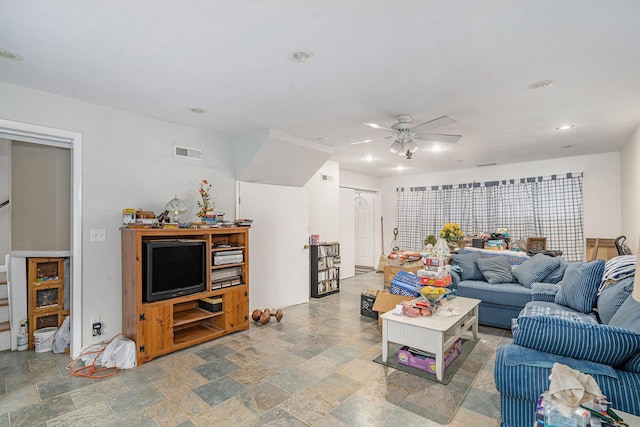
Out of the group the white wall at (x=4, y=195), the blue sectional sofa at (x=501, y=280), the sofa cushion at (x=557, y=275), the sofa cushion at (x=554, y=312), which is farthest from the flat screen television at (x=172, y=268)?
the sofa cushion at (x=557, y=275)

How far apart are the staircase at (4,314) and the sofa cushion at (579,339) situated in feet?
15.1

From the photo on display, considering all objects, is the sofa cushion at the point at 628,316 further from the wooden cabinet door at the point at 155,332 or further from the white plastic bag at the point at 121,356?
the white plastic bag at the point at 121,356

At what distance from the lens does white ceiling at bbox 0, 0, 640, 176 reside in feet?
5.66

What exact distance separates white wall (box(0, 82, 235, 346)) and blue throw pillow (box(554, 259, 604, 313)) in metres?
4.24

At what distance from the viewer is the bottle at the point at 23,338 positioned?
3236 millimetres

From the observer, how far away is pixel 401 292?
3621 mm

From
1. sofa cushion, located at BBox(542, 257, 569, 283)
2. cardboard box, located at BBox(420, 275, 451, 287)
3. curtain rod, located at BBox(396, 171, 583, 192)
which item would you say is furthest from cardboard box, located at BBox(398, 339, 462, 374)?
curtain rod, located at BBox(396, 171, 583, 192)

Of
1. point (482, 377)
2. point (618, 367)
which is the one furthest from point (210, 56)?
point (482, 377)

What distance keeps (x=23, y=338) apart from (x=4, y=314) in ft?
1.27

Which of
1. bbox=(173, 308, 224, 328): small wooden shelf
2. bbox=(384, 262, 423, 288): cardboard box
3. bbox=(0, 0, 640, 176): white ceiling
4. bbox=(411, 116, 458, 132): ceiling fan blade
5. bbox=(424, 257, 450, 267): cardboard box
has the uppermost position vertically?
bbox=(0, 0, 640, 176): white ceiling

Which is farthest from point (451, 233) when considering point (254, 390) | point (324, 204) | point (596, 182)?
point (254, 390)

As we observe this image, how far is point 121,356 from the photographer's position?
2871 mm

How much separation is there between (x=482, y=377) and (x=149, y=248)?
320 centimetres

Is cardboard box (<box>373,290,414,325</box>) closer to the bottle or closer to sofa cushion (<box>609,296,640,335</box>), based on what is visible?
sofa cushion (<box>609,296,640,335</box>)
